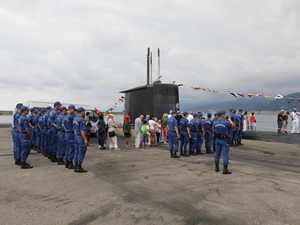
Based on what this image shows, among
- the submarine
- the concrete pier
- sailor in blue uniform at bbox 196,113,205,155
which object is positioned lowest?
the concrete pier

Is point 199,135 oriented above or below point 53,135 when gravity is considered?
below

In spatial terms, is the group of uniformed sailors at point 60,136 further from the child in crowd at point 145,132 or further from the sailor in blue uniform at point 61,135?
the child in crowd at point 145,132

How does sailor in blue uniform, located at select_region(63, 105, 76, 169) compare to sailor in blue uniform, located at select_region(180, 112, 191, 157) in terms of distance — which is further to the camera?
sailor in blue uniform, located at select_region(180, 112, 191, 157)

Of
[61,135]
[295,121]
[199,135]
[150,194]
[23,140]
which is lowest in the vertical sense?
[150,194]

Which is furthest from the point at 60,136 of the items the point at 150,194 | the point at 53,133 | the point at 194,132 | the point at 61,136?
the point at 194,132

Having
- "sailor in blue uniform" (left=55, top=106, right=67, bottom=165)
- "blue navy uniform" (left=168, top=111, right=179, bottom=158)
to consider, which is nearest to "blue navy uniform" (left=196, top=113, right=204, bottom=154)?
"blue navy uniform" (left=168, top=111, right=179, bottom=158)

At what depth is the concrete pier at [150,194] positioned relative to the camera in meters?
3.20

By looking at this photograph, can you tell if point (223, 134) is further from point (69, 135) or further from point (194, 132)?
point (69, 135)

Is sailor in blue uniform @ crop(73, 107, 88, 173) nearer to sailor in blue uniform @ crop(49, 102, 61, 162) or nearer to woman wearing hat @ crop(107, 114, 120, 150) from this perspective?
sailor in blue uniform @ crop(49, 102, 61, 162)

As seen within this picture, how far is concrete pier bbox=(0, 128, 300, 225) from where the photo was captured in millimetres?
3197

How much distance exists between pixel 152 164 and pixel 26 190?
142 inches

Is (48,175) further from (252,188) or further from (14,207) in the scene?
(252,188)

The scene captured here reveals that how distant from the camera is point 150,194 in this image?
4145mm

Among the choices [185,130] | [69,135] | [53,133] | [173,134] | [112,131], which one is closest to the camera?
[69,135]
